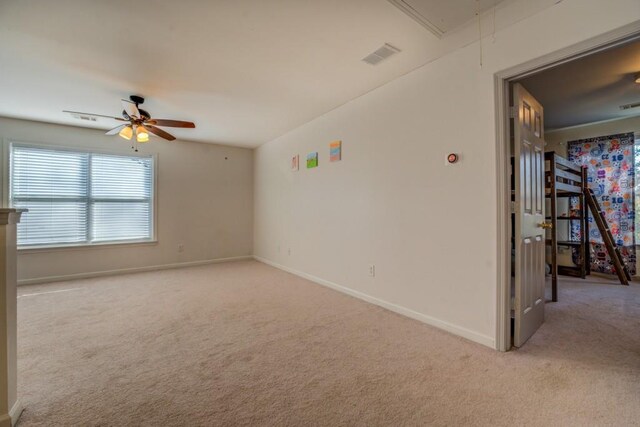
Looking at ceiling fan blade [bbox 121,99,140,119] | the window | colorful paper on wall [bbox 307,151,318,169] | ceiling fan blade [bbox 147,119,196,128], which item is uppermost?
ceiling fan blade [bbox 121,99,140,119]

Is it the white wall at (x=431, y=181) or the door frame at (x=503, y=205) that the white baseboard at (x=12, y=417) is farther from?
the door frame at (x=503, y=205)

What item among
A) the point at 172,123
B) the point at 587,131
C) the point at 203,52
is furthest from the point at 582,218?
the point at 172,123

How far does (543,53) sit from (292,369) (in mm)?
2844

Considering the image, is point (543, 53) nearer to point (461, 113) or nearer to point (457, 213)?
point (461, 113)

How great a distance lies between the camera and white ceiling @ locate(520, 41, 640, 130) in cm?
258

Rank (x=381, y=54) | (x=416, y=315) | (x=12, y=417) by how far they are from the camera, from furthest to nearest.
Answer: (x=416, y=315)
(x=381, y=54)
(x=12, y=417)

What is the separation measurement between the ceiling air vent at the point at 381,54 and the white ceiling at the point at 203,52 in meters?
0.06

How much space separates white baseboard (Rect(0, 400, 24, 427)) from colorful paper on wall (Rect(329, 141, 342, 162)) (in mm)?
3504

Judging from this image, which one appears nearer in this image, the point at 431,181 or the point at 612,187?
the point at 431,181

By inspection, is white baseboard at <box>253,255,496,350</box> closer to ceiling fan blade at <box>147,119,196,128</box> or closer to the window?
ceiling fan blade at <box>147,119,196,128</box>

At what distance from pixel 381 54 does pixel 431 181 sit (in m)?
1.26

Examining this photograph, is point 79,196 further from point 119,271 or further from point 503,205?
point 503,205

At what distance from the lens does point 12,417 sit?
4.74ft

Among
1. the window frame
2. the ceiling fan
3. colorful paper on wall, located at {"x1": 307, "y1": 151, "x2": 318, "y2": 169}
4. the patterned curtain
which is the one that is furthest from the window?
the patterned curtain
